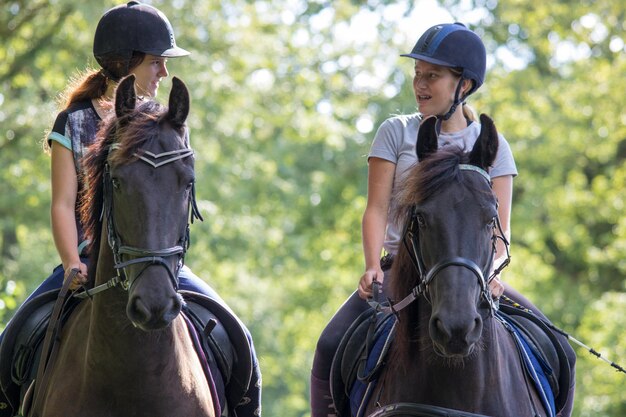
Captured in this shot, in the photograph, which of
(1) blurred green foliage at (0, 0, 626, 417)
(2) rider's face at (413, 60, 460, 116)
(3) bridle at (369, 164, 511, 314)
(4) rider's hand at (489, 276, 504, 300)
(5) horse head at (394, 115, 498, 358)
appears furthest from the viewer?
(1) blurred green foliage at (0, 0, 626, 417)

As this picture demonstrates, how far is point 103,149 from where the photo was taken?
6148mm

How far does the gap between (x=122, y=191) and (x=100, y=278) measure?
0.58 meters

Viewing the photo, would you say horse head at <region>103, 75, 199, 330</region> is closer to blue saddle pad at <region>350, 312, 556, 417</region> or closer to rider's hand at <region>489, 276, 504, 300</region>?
blue saddle pad at <region>350, 312, 556, 417</region>

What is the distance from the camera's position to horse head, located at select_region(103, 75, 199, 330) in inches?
219

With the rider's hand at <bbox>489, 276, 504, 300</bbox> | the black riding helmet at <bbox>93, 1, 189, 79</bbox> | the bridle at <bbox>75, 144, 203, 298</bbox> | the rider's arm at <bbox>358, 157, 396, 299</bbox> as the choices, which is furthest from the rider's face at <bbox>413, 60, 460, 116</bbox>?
the bridle at <bbox>75, 144, 203, 298</bbox>

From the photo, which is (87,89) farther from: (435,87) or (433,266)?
(433,266)

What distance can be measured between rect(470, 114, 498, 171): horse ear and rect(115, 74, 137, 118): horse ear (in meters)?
1.86

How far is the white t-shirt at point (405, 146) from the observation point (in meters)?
6.99

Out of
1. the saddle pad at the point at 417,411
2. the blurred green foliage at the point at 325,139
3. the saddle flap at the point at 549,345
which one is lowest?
the saddle pad at the point at 417,411

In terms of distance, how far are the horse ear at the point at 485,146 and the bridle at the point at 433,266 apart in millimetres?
61

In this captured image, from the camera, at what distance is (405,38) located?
79.3ft

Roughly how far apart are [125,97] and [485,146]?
196 centimetres

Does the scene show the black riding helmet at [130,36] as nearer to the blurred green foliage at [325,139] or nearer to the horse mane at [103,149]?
the horse mane at [103,149]

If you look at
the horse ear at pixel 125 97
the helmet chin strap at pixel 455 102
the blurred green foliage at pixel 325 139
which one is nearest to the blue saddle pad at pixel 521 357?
the helmet chin strap at pixel 455 102
